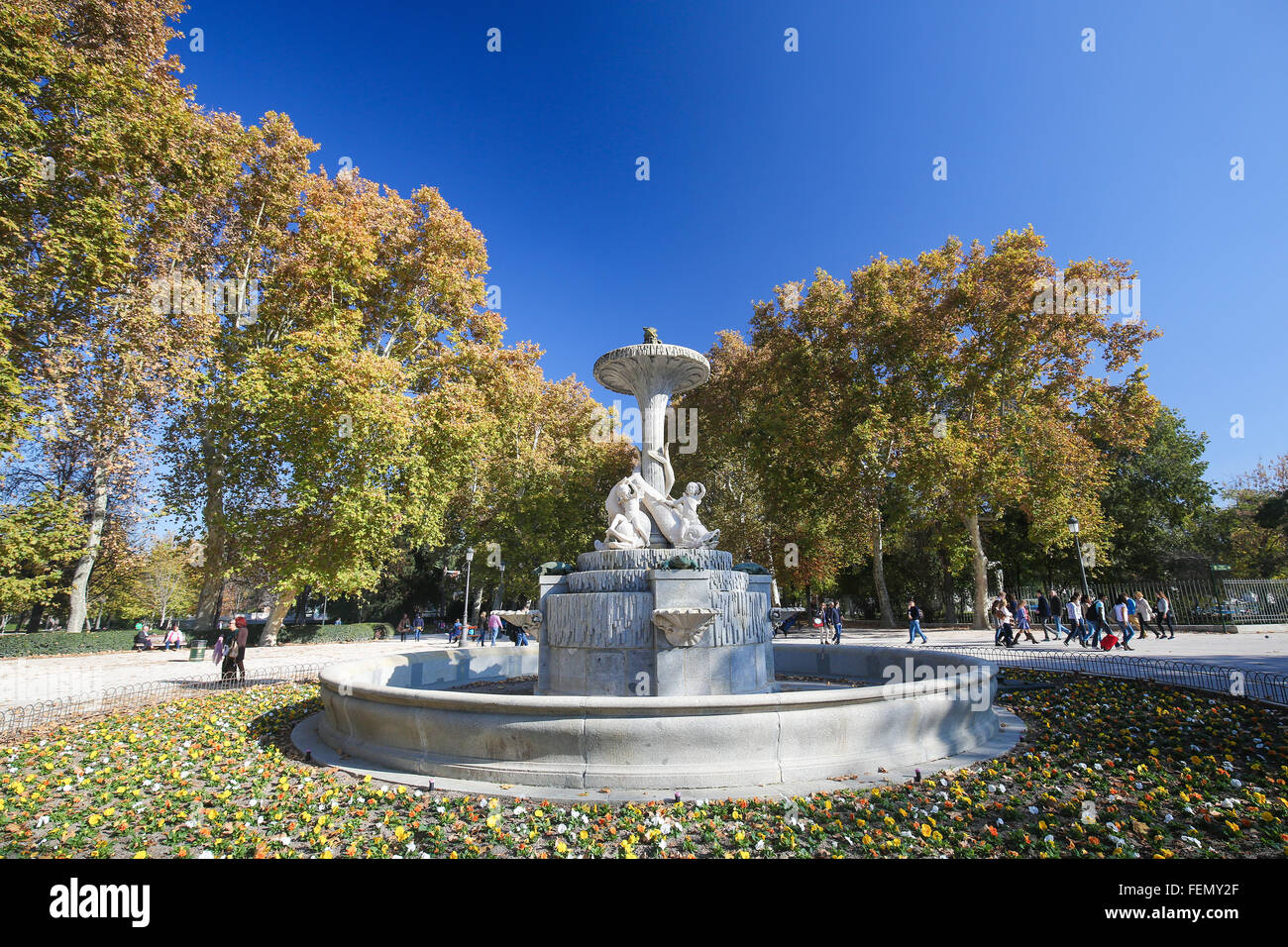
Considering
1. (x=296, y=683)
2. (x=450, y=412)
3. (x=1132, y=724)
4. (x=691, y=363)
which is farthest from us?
(x=450, y=412)

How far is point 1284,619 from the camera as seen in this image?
22828 mm

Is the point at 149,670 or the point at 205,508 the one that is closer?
the point at 149,670

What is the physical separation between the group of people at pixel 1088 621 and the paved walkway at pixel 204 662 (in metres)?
0.47

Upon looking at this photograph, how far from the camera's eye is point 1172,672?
1033cm

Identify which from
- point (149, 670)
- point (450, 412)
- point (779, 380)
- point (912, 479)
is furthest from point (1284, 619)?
point (149, 670)

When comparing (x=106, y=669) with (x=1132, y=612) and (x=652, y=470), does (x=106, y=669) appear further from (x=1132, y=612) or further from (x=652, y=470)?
(x=1132, y=612)

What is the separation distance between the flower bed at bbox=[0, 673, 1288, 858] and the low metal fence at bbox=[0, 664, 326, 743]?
2.21 m

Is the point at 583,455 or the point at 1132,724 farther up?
the point at 583,455

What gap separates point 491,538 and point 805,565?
16.9 metres

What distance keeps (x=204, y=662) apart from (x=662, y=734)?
20.9 metres

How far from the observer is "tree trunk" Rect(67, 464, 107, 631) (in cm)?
2103
